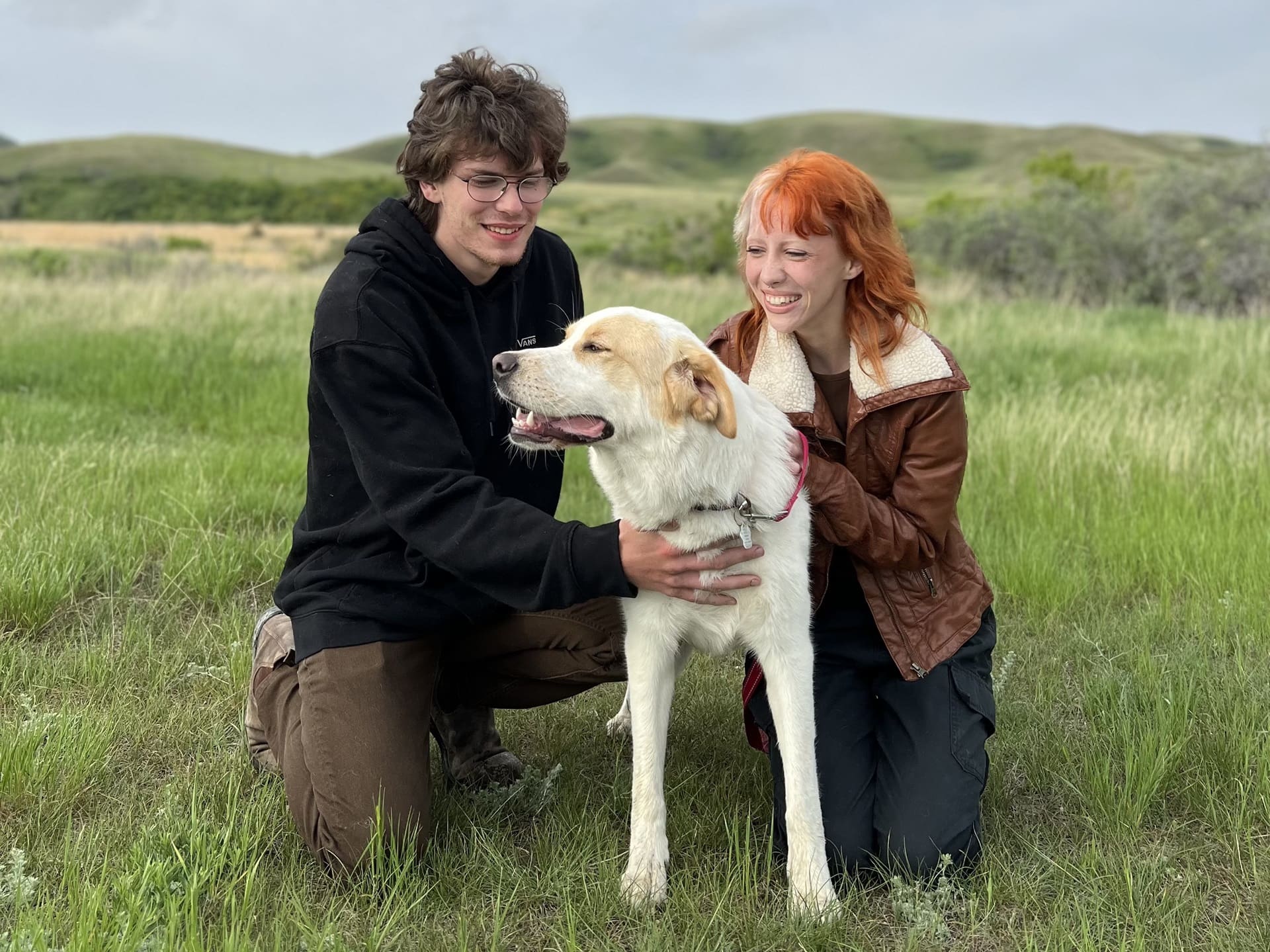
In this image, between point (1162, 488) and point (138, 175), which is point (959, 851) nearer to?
point (1162, 488)

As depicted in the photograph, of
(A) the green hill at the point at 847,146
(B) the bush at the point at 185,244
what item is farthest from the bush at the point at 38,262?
(A) the green hill at the point at 847,146

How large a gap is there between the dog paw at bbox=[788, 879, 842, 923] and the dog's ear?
1.19 m

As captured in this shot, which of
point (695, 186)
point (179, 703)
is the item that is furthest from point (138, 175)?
point (179, 703)

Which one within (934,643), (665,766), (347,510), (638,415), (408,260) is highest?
(408,260)

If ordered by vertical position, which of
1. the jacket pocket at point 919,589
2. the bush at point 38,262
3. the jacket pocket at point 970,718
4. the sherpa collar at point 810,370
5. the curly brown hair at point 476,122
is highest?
the curly brown hair at point 476,122

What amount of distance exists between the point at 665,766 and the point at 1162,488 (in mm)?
3519

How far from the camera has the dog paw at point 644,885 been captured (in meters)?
2.67

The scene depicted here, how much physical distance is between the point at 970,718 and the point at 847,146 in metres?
132

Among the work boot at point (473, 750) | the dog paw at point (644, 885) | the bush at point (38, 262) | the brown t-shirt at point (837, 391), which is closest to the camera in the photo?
the dog paw at point (644, 885)

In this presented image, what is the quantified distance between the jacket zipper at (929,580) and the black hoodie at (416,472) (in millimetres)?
1003

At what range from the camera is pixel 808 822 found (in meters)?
2.70

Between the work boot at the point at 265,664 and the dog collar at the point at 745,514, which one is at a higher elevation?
the dog collar at the point at 745,514

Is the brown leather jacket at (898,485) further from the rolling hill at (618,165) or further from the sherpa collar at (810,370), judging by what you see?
the rolling hill at (618,165)

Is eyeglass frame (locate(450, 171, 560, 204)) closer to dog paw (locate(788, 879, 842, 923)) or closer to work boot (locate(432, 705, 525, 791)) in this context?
work boot (locate(432, 705, 525, 791))
